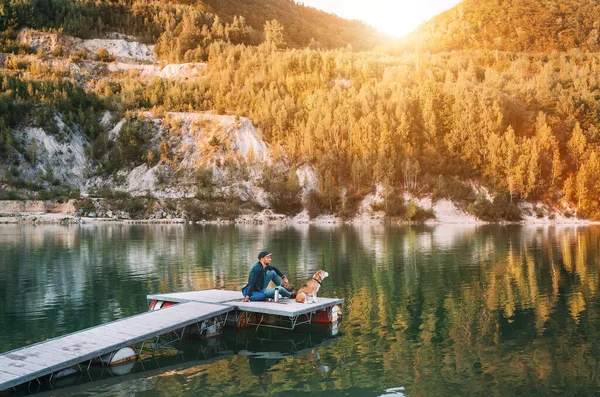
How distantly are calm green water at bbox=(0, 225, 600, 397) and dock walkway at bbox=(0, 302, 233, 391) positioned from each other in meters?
0.64

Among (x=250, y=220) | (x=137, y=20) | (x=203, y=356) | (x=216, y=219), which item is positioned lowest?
(x=203, y=356)

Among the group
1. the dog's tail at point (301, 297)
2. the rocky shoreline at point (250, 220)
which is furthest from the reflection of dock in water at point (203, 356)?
the rocky shoreline at point (250, 220)

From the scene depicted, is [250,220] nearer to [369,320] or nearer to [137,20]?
[369,320]

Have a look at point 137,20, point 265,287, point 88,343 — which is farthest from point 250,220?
point 88,343

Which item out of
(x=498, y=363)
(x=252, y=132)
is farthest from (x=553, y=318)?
(x=252, y=132)

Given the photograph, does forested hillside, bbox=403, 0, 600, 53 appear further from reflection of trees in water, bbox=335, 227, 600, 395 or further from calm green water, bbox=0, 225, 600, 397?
reflection of trees in water, bbox=335, 227, 600, 395

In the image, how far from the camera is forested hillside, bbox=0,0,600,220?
82.2 meters

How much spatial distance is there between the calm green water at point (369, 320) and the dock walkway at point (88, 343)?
25.1 inches

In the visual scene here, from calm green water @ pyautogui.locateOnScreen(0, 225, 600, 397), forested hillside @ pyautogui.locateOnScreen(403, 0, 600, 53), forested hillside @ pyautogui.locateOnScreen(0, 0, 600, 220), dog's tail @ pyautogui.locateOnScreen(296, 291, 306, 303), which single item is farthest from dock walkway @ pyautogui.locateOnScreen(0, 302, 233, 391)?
forested hillside @ pyautogui.locateOnScreen(403, 0, 600, 53)

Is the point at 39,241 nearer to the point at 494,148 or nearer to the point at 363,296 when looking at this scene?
the point at 363,296

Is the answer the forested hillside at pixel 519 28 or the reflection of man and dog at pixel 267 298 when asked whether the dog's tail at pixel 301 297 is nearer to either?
the reflection of man and dog at pixel 267 298

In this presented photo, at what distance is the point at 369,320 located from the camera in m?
17.2

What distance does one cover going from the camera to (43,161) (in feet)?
289

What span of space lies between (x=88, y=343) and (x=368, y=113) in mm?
80407
